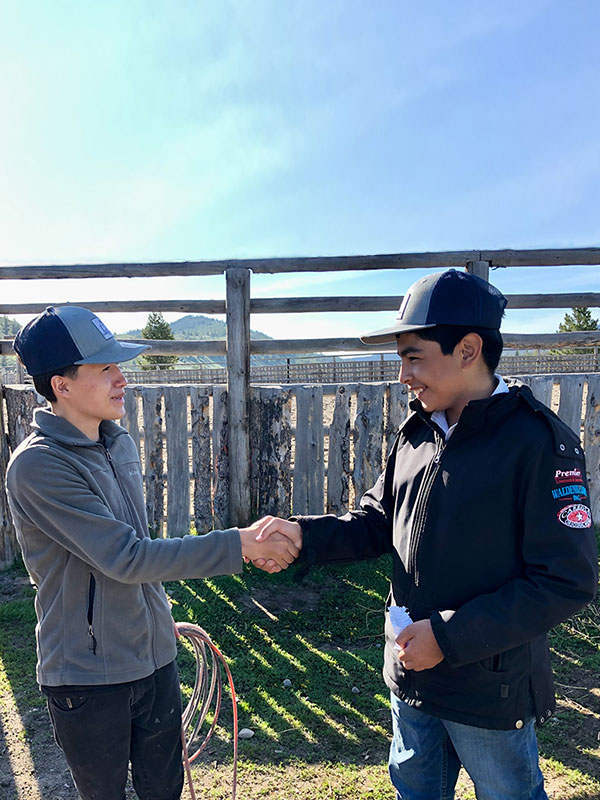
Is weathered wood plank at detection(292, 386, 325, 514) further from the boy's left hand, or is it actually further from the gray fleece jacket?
the boy's left hand

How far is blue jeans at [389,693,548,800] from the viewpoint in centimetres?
176

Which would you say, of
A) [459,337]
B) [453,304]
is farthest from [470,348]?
[453,304]

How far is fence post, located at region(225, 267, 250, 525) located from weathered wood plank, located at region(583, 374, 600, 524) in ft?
12.1

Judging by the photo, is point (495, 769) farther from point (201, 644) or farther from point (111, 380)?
point (111, 380)

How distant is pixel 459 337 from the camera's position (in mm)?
1847

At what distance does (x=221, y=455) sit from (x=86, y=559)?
12.1ft

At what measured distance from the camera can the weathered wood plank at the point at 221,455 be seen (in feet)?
18.3

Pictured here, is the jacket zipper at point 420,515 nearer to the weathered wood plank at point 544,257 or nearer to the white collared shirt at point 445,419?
the white collared shirt at point 445,419

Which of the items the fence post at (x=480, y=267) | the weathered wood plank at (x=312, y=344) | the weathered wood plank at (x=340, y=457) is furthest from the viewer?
the weathered wood plank at (x=340, y=457)

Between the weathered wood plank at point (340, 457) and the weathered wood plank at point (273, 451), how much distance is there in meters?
0.44

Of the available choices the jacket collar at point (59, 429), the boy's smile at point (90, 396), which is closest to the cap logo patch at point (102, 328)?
the boy's smile at point (90, 396)

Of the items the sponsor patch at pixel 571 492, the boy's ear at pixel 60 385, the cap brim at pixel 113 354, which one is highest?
the cap brim at pixel 113 354

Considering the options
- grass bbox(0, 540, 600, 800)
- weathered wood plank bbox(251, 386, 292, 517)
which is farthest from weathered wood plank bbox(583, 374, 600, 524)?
weathered wood plank bbox(251, 386, 292, 517)

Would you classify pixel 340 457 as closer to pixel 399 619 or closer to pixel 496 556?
pixel 399 619
